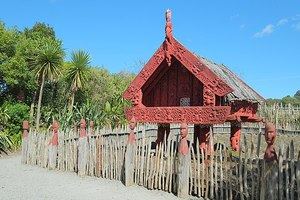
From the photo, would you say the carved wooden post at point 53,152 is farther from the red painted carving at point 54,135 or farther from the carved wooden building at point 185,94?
the carved wooden building at point 185,94

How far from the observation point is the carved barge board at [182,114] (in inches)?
362

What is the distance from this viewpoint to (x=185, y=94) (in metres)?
10.8

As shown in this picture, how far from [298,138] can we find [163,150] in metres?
12.8

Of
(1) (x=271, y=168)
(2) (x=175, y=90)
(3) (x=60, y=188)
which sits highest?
(2) (x=175, y=90)

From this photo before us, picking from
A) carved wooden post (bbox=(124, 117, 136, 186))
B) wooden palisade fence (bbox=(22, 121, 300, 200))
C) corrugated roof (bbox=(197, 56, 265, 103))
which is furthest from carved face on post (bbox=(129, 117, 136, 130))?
corrugated roof (bbox=(197, 56, 265, 103))

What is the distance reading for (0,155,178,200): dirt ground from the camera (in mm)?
9398

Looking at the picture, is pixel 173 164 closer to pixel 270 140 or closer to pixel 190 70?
pixel 190 70

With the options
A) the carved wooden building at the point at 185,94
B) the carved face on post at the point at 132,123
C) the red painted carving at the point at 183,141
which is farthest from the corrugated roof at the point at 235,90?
the carved face on post at the point at 132,123

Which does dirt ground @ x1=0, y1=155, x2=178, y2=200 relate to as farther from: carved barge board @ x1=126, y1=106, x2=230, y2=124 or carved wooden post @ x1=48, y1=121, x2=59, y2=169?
carved barge board @ x1=126, y1=106, x2=230, y2=124

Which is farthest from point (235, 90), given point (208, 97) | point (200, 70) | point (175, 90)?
point (175, 90)

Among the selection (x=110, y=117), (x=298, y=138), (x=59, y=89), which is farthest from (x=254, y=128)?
(x=59, y=89)

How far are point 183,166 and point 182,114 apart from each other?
55.8 inches

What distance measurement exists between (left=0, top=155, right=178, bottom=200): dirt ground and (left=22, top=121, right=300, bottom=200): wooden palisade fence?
0.39 meters

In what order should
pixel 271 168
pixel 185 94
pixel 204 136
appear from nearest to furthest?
1. pixel 271 168
2. pixel 204 136
3. pixel 185 94
